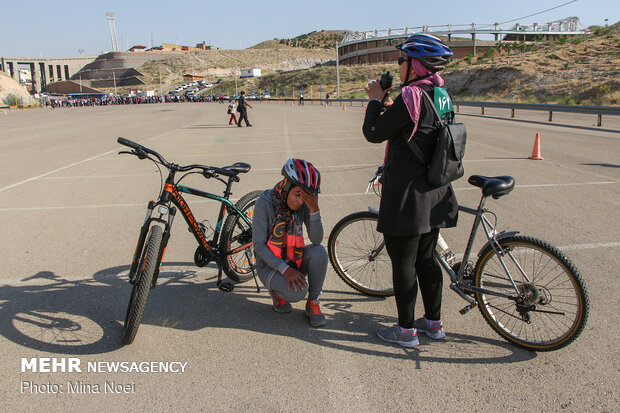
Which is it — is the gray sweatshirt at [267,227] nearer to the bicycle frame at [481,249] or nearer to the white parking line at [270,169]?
the bicycle frame at [481,249]

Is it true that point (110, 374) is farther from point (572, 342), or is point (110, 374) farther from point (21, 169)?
point (21, 169)

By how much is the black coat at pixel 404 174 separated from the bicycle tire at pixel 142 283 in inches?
63.7

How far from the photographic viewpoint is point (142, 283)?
3.46 metres

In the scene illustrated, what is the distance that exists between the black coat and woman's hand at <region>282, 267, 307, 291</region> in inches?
31.3

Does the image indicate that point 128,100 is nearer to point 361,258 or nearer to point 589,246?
point 361,258

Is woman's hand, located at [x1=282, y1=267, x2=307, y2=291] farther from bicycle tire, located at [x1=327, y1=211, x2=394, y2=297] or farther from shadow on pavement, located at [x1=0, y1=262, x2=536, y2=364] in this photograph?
bicycle tire, located at [x1=327, y1=211, x2=394, y2=297]

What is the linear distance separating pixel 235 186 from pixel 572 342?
7.06 m

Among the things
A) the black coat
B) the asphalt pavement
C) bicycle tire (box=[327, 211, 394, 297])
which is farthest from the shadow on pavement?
the black coat

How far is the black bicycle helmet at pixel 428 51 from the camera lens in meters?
3.14

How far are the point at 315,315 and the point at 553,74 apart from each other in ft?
151

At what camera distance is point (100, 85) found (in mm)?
160250

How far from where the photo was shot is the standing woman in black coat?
3.12m

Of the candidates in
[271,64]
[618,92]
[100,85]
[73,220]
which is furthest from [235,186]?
[271,64]

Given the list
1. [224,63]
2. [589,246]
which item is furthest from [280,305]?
[224,63]
